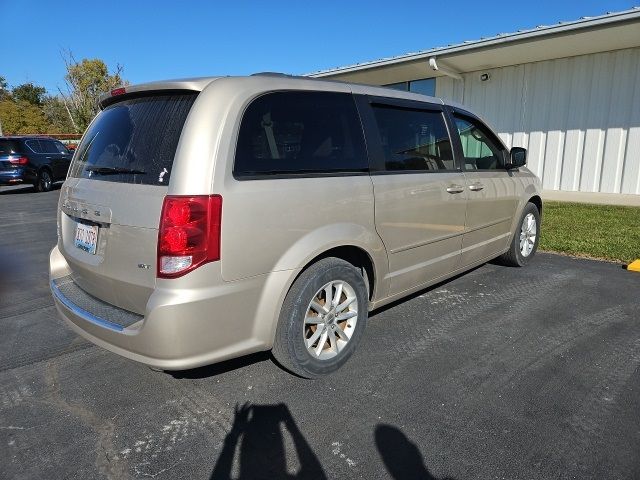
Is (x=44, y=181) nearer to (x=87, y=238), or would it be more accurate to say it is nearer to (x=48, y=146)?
(x=48, y=146)

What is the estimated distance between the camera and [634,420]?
2504mm

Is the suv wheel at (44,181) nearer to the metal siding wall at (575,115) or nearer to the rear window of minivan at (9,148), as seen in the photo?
the rear window of minivan at (9,148)


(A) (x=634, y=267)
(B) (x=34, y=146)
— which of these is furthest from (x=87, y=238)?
(B) (x=34, y=146)

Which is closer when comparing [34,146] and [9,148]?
[9,148]

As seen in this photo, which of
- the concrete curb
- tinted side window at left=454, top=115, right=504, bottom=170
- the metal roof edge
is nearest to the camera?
tinted side window at left=454, top=115, right=504, bottom=170

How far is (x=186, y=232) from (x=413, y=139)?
83.4 inches

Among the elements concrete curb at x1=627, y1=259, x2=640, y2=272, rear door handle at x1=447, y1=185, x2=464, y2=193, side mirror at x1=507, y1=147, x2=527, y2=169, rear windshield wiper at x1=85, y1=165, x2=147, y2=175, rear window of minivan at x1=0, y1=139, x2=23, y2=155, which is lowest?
concrete curb at x1=627, y1=259, x2=640, y2=272

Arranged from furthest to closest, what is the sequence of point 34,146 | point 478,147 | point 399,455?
point 34,146 → point 478,147 → point 399,455

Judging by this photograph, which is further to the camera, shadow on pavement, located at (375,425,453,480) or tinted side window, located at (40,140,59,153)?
tinted side window, located at (40,140,59,153)

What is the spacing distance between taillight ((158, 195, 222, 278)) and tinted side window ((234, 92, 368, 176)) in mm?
288

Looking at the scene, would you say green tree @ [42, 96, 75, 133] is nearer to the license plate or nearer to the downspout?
the downspout

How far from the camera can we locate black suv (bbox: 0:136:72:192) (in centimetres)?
1513

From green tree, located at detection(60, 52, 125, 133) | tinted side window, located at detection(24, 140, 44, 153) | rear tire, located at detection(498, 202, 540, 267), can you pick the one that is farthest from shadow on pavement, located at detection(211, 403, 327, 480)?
green tree, located at detection(60, 52, 125, 133)

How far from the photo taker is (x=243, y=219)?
2436mm
